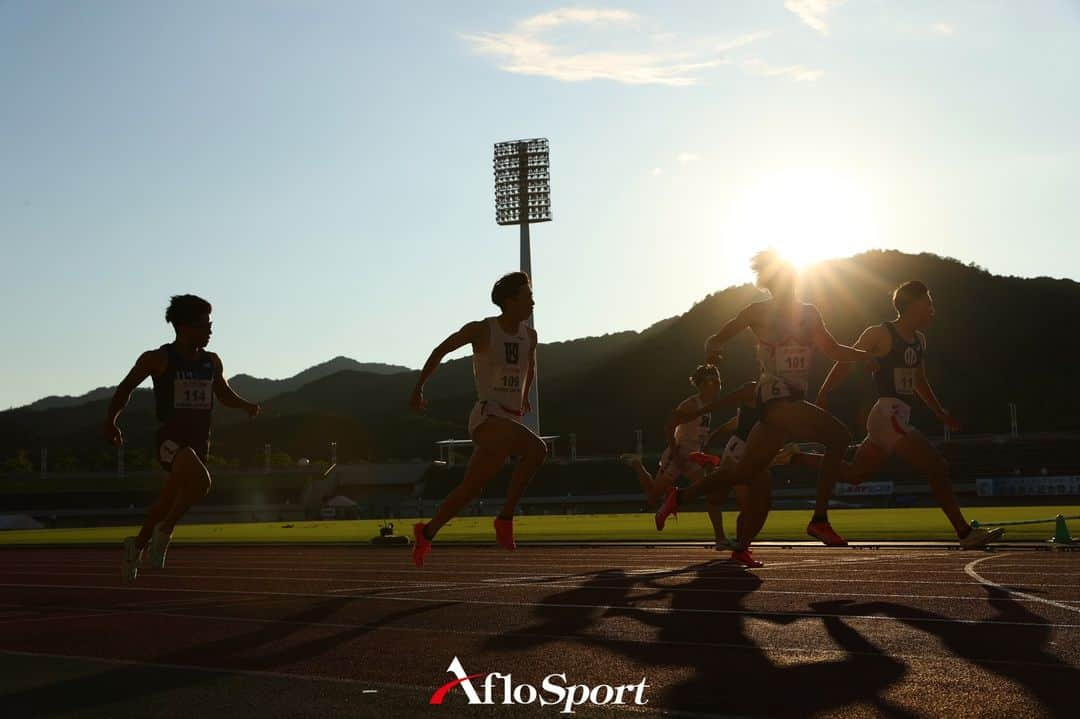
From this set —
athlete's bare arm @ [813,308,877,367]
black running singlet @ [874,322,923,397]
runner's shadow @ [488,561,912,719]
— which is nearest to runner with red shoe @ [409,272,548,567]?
runner's shadow @ [488,561,912,719]

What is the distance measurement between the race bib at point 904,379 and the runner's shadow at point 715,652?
251cm

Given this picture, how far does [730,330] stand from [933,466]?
2.54 meters

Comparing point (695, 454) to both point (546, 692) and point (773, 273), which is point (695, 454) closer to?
point (773, 273)

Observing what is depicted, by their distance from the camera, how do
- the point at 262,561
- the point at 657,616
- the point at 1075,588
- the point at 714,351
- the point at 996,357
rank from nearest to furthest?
the point at 657,616, the point at 1075,588, the point at 714,351, the point at 262,561, the point at 996,357

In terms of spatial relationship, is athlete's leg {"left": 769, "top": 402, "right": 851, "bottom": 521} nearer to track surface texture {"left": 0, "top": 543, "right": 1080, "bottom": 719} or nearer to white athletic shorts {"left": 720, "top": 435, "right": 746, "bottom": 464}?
track surface texture {"left": 0, "top": 543, "right": 1080, "bottom": 719}

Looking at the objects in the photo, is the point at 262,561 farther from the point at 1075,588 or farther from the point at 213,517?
the point at 213,517

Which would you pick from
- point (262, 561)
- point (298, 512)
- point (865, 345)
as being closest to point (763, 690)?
point (865, 345)

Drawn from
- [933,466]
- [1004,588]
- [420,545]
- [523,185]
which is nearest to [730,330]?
[933,466]

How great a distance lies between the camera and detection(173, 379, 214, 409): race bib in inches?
411

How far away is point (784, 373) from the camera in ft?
33.4

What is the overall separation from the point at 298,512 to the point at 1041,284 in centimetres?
12629

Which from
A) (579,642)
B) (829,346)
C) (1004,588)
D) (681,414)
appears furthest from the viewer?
(681,414)

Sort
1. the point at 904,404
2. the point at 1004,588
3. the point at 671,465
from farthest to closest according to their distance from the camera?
1. the point at 671,465
2. the point at 904,404
3. the point at 1004,588

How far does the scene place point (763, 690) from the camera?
512 centimetres
